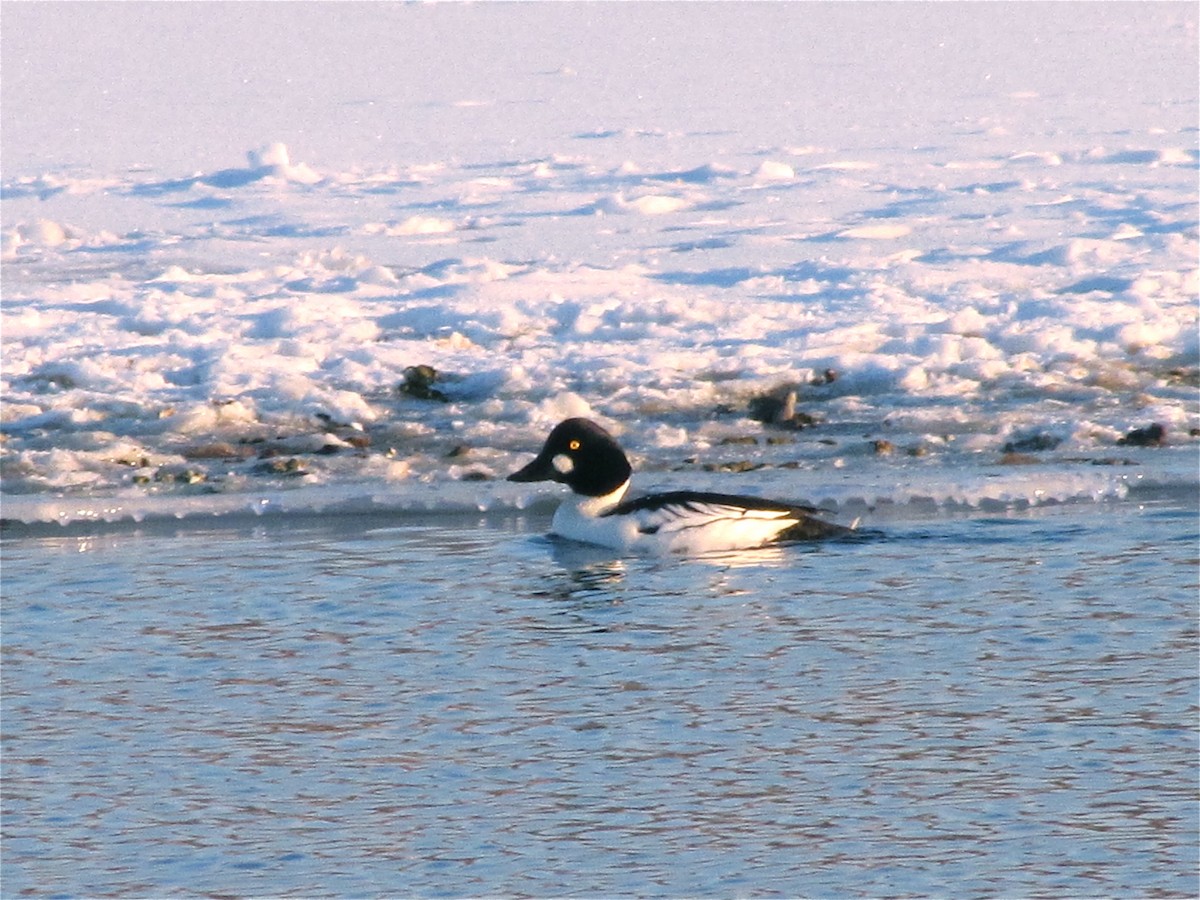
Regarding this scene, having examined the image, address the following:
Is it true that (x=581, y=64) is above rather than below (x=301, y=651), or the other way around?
above

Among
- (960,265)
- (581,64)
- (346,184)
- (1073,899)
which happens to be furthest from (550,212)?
(1073,899)

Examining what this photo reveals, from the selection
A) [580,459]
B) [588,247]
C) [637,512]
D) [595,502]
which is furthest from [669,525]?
[588,247]

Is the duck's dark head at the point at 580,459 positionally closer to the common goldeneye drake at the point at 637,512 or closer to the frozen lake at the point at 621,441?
the common goldeneye drake at the point at 637,512

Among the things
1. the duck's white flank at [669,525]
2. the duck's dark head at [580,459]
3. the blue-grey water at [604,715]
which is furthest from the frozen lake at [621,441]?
the duck's dark head at [580,459]

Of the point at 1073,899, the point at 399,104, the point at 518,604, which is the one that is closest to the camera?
the point at 1073,899

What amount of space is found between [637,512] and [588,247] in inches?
284

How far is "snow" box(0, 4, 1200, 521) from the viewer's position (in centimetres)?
1059

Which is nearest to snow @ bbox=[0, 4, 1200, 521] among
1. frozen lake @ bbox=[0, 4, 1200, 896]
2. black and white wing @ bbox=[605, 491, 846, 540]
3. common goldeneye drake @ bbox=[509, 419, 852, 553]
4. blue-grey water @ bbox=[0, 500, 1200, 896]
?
frozen lake @ bbox=[0, 4, 1200, 896]

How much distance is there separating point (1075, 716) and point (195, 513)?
4820 mm

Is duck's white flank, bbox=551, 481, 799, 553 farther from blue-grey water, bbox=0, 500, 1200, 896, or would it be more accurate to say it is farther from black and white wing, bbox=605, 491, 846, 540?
blue-grey water, bbox=0, 500, 1200, 896

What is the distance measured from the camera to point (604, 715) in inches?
232

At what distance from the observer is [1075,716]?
5.79 meters

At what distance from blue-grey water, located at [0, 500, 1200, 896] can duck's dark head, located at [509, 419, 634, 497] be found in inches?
22.7

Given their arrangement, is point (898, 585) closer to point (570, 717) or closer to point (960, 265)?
point (570, 717)
